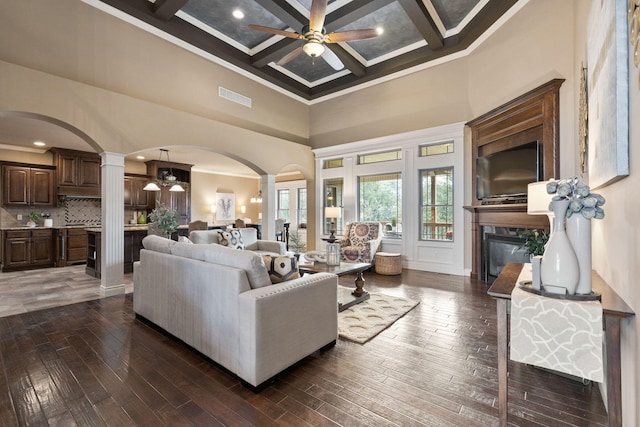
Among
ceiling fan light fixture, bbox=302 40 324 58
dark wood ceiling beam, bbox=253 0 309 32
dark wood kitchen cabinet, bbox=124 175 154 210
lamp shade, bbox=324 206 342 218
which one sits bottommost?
lamp shade, bbox=324 206 342 218

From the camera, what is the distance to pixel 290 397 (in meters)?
1.97

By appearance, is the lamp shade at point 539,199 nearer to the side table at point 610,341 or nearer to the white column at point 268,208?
the side table at point 610,341

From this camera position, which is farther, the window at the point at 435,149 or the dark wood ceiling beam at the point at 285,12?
the window at the point at 435,149

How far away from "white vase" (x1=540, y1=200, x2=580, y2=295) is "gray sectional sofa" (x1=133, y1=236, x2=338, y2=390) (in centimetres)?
157

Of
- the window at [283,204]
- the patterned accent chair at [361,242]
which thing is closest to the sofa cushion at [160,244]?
the patterned accent chair at [361,242]

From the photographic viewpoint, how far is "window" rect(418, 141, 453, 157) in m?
Answer: 5.91

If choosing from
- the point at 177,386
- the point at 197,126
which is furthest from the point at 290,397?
the point at 197,126

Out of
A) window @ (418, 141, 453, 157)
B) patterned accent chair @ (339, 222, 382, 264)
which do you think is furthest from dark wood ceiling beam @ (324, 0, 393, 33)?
patterned accent chair @ (339, 222, 382, 264)

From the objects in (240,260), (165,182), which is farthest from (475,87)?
(165,182)

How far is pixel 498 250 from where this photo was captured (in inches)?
193

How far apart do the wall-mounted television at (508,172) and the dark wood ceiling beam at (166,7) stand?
5.43 m

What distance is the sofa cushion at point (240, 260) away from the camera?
2.22 m

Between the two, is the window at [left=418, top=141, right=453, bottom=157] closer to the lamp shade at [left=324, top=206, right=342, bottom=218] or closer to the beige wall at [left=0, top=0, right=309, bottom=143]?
Answer: the lamp shade at [left=324, top=206, right=342, bottom=218]

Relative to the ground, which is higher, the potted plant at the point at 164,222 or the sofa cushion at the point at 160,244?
the potted plant at the point at 164,222
